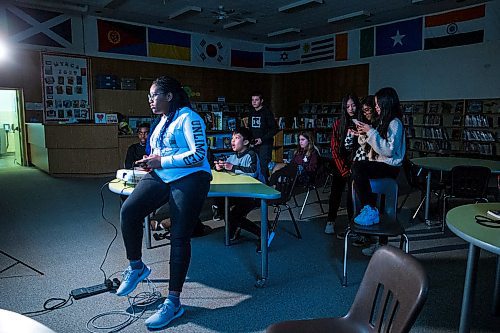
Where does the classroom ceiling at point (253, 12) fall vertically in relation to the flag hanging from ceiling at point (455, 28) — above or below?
above

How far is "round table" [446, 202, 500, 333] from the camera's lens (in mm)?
1795

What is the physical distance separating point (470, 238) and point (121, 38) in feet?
35.2

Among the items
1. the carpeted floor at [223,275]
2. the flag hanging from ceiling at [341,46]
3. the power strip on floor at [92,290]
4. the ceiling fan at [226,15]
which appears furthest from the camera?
the flag hanging from ceiling at [341,46]

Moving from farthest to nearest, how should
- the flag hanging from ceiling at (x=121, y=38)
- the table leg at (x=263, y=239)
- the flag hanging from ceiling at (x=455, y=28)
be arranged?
the flag hanging from ceiling at (x=121, y=38)
the flag hanging from ceiling at (x=455, y=28)
the table leg at (x=263, y=239)

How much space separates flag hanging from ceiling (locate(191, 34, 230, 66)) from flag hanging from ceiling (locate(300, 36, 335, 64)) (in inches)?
101

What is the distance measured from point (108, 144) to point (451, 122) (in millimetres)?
8128

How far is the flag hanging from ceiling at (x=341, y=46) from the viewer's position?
11.9 metres

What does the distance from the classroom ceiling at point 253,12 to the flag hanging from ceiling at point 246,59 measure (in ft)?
4.60

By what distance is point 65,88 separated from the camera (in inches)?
396

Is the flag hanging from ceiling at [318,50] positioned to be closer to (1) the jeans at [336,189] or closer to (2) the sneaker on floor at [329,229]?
(1) the jeans at [336,189]

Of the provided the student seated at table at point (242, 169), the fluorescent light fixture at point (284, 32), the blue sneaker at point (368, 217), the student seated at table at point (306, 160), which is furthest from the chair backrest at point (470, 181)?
the fluorescent light fixture at point (284, 32)

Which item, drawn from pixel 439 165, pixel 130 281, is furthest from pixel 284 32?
pixel 130 281

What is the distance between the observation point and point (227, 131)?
8.40 meters

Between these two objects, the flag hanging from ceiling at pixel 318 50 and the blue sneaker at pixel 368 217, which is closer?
the blue sneaker at pixel 368 217
